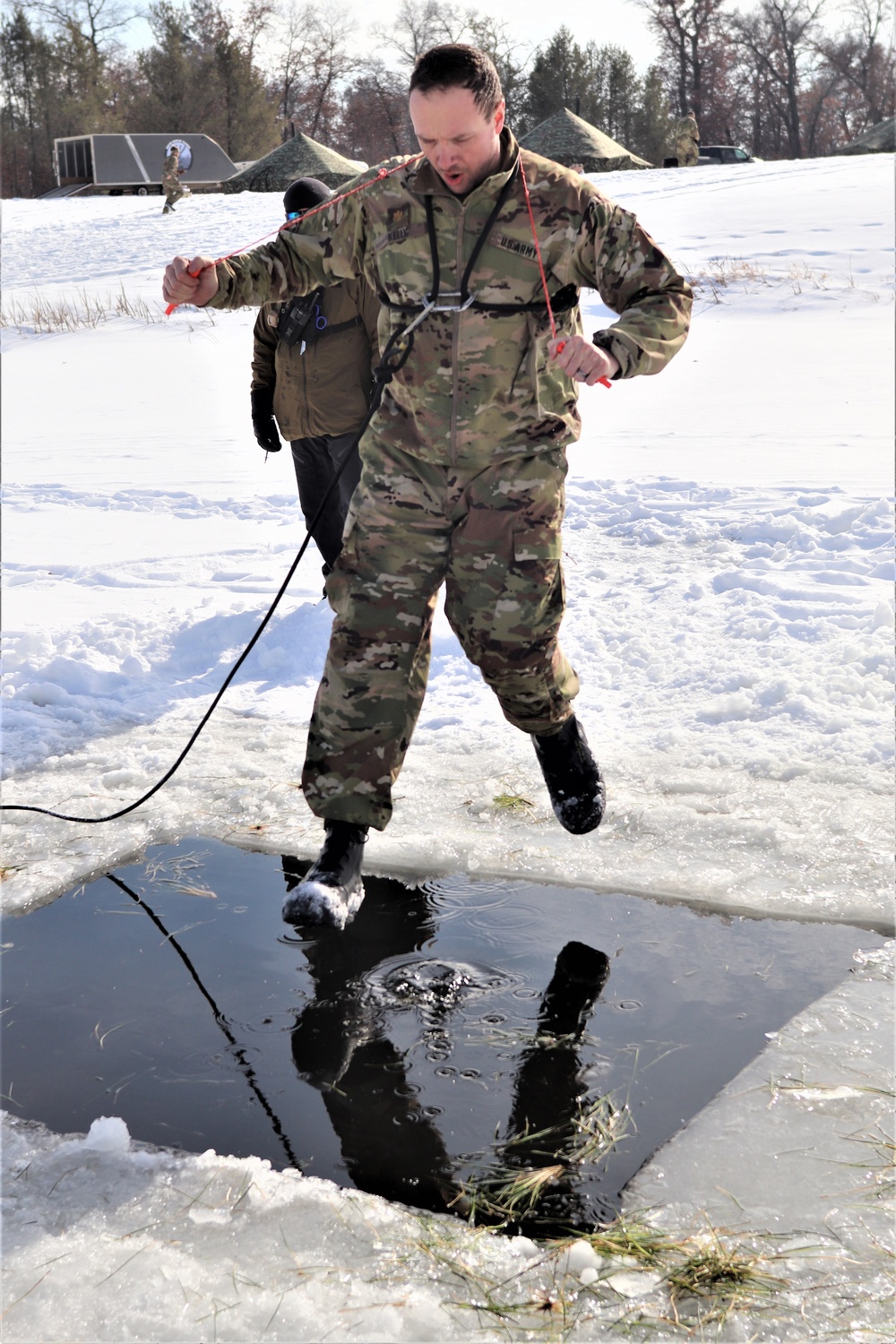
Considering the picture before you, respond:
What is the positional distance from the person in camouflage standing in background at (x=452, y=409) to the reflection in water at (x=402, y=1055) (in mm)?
155

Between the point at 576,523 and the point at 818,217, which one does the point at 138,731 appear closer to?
the point at 576,523

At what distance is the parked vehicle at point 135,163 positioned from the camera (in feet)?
123

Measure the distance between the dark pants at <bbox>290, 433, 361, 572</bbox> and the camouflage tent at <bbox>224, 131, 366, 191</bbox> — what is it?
13863mm

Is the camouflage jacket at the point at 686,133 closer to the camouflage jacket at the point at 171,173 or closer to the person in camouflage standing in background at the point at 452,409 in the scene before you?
the camouflage jacket at the point at 171,173

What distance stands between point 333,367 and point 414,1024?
308cm

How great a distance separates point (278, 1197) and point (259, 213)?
25809 millimetres

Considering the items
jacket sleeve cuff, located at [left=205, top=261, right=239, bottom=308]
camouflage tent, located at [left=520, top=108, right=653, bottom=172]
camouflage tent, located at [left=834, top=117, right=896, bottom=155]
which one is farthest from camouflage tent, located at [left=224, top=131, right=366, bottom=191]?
jacket sleeve cuff, located at [left=205, top=261, right=239, bottom=308]

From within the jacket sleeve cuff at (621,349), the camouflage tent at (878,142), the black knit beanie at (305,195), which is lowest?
the jacket sleeve cuff at (621,349)

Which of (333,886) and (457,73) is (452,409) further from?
(333,886)

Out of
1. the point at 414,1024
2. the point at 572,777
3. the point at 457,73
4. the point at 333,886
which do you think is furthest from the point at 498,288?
the point at 414,1024

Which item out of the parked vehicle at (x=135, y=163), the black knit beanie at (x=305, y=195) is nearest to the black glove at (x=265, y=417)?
the black knit beanie at (x=305, y=195)

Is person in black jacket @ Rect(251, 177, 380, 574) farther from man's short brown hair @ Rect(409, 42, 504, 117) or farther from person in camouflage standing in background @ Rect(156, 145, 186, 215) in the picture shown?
person in camouflage standing in background @ Rect(156, 145, 186, 215)

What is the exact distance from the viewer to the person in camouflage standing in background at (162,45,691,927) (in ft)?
9.39

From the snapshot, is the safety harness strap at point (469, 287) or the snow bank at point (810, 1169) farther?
the safety harness strap at point (469, 287)
